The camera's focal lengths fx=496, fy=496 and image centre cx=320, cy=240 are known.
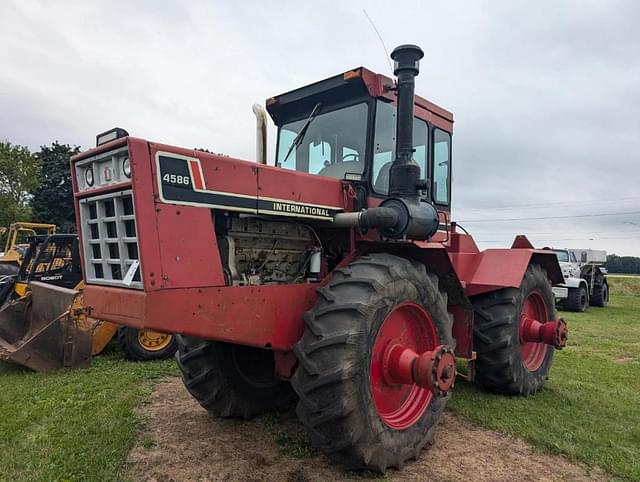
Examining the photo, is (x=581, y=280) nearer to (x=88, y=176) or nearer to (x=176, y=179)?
(x=176, y=179)

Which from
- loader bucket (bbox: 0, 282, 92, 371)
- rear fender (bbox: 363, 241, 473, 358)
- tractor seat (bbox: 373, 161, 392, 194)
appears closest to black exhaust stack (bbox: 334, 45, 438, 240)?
rear fender (bbox: 363, 241, 473, 358)

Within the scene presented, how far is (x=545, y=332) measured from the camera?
5.60m

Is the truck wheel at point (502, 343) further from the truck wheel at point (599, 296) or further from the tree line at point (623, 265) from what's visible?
the tree line at point (623, 265)

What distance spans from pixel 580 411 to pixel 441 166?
2898mm

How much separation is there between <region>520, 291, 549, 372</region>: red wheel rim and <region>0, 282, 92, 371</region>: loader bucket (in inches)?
225

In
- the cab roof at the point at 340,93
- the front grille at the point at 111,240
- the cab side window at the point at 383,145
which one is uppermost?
the cab roof at the point at 340,93

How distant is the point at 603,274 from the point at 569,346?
1212 centimetres

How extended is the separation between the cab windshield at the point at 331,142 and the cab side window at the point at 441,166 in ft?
4.24

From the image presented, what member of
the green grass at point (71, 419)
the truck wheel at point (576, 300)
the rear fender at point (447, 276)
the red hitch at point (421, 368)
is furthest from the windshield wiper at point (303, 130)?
the truck wheel at point (576, 300)

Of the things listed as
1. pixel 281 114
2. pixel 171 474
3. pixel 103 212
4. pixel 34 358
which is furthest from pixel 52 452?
pixel 281 114

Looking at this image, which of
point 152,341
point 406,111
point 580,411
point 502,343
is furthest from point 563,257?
point 406,111

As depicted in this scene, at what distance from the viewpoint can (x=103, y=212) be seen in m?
3.30

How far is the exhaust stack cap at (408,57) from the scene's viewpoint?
12.6ft

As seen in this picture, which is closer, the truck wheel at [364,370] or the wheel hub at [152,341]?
the truck wheel at [364,370]
